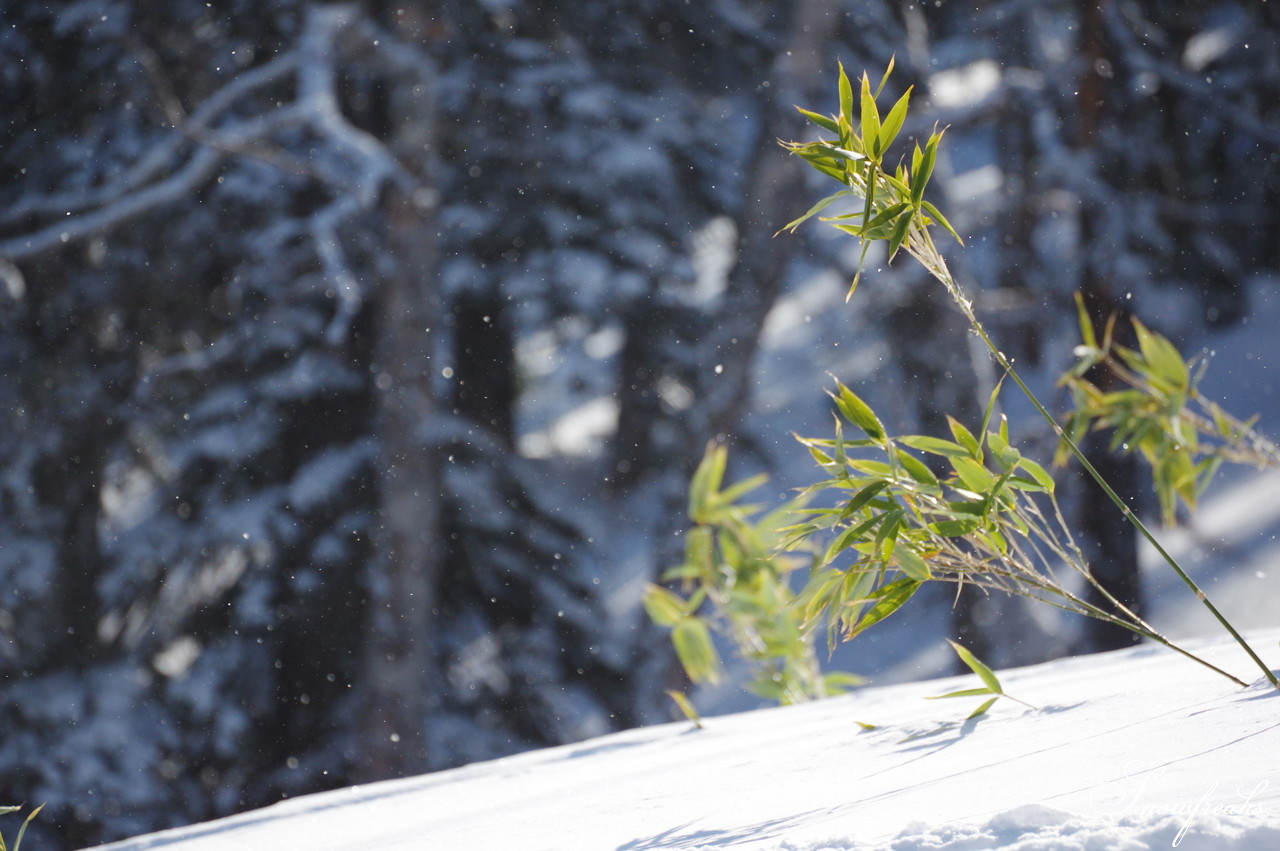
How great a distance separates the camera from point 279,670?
5680mm

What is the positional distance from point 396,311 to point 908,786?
5232 millimetres

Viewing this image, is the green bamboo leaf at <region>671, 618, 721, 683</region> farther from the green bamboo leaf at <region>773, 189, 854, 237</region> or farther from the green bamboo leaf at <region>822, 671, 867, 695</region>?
the green bamboo leaf at <region>773, 189, 854, 237</region>

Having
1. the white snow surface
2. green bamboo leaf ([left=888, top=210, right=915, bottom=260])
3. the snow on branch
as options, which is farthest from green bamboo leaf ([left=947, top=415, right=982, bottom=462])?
the snow on branch

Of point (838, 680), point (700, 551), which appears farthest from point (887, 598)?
point (838, 680)

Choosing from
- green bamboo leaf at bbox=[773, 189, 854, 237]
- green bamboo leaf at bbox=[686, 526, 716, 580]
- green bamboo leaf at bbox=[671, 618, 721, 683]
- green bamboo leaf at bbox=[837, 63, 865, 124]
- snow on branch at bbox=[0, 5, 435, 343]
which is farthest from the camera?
snow on branch at bbox=[0, 5, 435, 343]

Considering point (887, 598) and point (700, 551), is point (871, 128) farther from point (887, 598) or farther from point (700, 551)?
point (700, 551)

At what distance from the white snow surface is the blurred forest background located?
402 cm

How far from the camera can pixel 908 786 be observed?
3.09 ft

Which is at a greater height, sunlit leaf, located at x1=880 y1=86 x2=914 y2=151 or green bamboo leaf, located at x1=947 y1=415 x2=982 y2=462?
sunlit leaf, located at x1=880 y1=86 x2=914 y2=151

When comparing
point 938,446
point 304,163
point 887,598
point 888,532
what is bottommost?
point 304,163

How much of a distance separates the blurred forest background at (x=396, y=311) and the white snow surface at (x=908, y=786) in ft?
13.2

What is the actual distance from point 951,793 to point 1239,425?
4.33 feet

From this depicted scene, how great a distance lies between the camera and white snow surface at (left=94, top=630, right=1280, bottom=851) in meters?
0.73

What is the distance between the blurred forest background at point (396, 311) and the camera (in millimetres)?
5445
